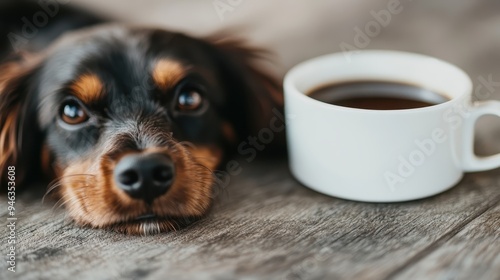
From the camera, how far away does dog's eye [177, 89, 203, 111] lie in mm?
1554

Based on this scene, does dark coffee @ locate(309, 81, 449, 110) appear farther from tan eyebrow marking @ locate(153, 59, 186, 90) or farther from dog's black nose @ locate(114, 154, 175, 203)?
dog's black nose @ locate(114, 154, 175, 203)

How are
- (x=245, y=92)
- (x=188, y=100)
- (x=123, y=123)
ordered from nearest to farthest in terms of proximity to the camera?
(x=123, y=123)
(x=188, y=100)
(x=245, y=92)

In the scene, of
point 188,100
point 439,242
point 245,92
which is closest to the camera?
point 439,242

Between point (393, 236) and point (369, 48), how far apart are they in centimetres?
94

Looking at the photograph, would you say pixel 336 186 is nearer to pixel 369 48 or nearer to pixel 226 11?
pixel 369 48

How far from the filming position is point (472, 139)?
56.7 inches

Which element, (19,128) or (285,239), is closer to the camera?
(285,239)

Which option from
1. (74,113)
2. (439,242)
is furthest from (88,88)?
(439,242)

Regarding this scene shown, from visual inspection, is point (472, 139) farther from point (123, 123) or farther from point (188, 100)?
point (123, 123)

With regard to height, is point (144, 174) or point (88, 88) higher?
point (88, 88)

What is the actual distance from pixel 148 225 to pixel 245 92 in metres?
0.56

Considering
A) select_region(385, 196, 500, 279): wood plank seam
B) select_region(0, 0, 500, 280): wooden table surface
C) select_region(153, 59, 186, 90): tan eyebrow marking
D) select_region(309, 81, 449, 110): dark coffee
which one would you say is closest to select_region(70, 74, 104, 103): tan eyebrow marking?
select_region(153, 59, 186, 90): tan eyebrow marking

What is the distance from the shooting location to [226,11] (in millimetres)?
2270

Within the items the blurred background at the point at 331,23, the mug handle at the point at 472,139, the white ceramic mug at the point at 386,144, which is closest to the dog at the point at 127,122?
the white ceramic mug at the point at 386,144
